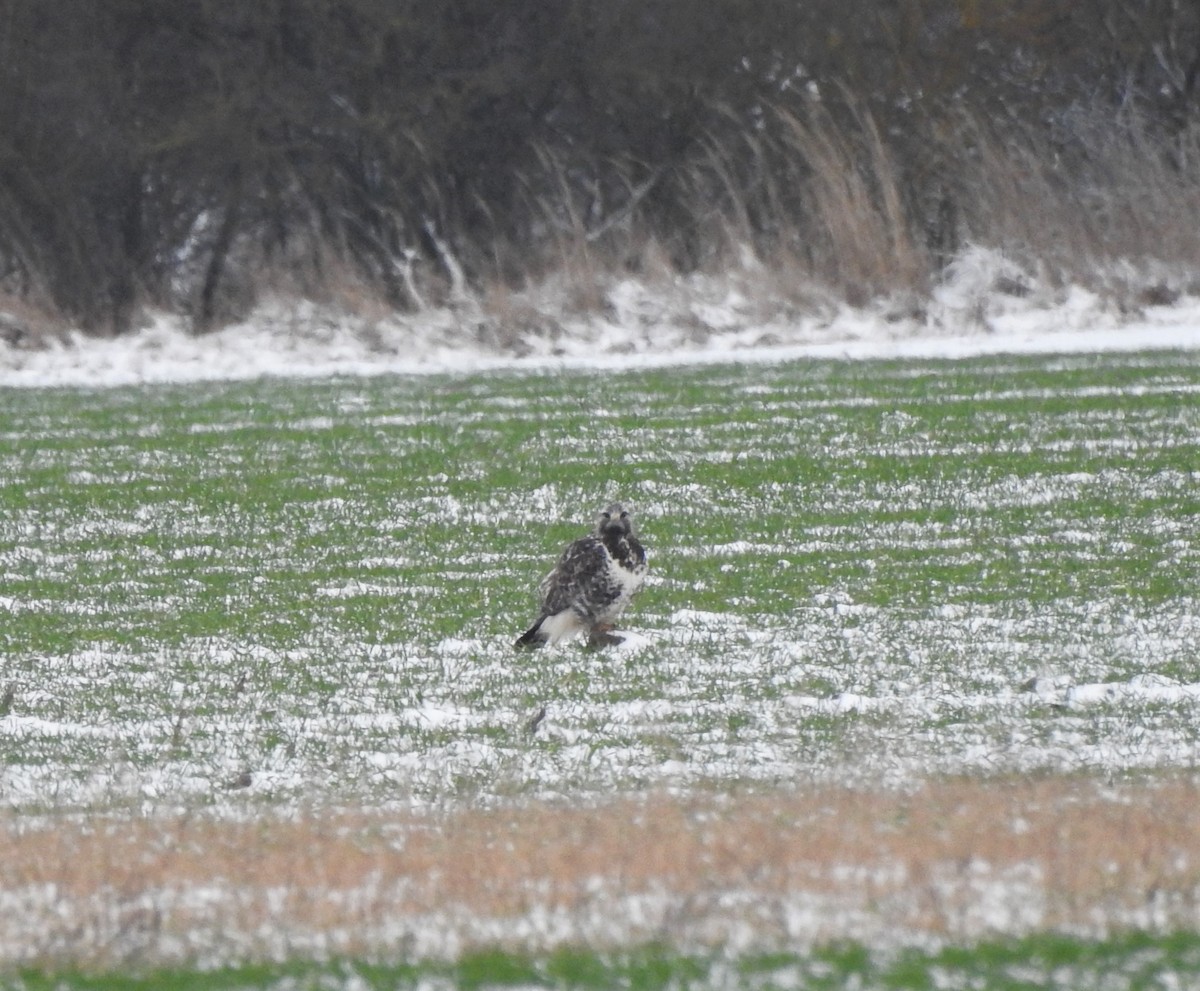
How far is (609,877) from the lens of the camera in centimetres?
541

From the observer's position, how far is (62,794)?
7.45 metres

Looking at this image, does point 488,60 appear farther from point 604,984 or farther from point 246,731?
point 604,984

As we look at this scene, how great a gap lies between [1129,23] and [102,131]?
513 inches

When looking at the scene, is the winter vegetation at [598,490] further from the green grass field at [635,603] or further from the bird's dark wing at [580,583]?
the bird's dark wing at [580,583]

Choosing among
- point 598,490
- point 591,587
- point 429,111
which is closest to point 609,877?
point 591,587

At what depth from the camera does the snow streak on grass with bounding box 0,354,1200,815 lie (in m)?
7.85

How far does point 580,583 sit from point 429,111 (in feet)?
65.2

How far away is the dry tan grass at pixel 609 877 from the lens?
16.4ft

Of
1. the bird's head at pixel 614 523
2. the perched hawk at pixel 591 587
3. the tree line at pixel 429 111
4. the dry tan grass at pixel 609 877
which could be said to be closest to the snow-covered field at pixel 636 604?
the dry tan grass at pixel 609 877

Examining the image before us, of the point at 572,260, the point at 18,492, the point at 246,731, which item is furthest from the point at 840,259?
the point at 246,731

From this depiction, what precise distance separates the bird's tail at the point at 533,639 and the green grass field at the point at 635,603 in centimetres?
12

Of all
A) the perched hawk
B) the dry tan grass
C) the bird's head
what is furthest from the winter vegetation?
the bird's head

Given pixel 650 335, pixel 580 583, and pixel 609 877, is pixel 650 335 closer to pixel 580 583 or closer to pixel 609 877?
pixel 580 583

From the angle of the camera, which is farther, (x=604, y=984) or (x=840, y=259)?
(x=840, y=259)
